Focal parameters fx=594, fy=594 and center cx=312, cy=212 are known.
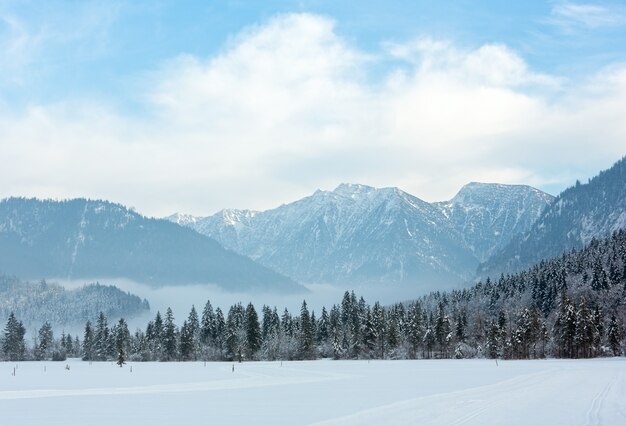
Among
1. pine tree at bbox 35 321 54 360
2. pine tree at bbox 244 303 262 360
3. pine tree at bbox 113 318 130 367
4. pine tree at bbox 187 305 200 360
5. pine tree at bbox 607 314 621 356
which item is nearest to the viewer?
pine tree at bbox 607 314 621 356

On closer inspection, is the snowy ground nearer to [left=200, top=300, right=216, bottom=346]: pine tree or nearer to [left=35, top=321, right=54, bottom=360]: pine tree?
[left=200, top=300, right=216, bottom=346]: pine tree

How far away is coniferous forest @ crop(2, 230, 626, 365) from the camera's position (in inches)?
5207

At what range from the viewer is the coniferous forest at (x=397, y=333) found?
13225 centimetres

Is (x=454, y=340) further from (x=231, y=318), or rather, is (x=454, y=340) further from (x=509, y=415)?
(x=509, y=415)

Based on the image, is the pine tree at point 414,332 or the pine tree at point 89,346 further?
the pine tree at point 89,346

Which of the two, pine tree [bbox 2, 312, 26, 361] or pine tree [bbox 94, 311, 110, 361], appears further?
pine tree [bbox 2, 312, 26, 361]

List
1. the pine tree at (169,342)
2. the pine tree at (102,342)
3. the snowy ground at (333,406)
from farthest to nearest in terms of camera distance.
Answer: the pine tree at (102,342)
the pine tree at (169,342)
the snowy ground at (333,406)

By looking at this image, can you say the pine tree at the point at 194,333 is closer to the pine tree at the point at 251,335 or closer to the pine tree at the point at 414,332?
the pine tree at the point at 251,335

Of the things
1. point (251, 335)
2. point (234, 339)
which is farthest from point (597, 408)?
point (234, 339)

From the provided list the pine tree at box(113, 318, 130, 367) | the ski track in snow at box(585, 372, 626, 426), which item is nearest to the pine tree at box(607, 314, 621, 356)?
the ski track in snow at box(585, 372, 626, 426)

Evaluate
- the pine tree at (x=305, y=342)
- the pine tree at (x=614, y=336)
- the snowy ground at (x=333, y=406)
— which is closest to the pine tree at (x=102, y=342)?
the pine tree at (x=305, y=342)

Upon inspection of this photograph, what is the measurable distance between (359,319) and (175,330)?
50100 millimetres

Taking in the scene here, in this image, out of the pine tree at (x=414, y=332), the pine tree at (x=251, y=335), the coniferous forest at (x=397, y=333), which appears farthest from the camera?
the pine tree at (x=251, y=335)

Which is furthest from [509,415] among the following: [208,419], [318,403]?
[208,419]
